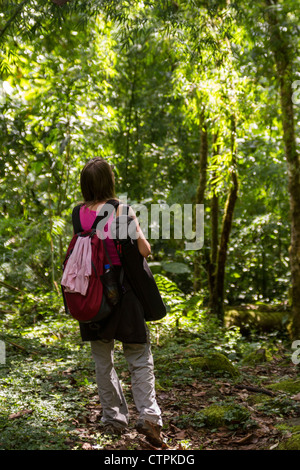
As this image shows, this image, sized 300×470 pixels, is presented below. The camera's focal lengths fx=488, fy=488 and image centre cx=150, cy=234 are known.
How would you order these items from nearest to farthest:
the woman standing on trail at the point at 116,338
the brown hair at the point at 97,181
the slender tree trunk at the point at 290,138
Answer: the woman standing on trail at the point at 116,338
the brown hair at the point at 97,181
the slender tree trunk at the point at 290,138

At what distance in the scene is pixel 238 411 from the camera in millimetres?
3469

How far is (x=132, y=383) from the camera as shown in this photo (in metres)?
3.05

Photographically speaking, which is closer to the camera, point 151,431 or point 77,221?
point 151,431

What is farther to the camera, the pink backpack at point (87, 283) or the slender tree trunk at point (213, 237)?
the slender tree trunk at point (213, 237)

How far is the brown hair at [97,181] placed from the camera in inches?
122

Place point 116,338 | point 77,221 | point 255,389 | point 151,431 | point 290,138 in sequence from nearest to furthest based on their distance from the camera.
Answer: point 151,431 < point 116,338 < point 77,221 < point 255,389 < point 290,138

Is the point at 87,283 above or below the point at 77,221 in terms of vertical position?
below

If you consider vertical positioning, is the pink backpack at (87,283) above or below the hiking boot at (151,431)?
above

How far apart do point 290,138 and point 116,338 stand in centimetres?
504

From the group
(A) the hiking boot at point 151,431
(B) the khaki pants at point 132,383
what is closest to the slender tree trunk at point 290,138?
(B) the khaki pants at point 132,383

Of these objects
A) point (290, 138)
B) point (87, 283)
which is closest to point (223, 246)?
point (290, 138)

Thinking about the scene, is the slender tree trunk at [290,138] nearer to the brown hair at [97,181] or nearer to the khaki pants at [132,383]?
the brown hair at [97,181]

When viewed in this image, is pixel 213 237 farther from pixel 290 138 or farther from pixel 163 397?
pixel 163 397

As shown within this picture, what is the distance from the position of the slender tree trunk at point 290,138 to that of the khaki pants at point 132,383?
181 inches
